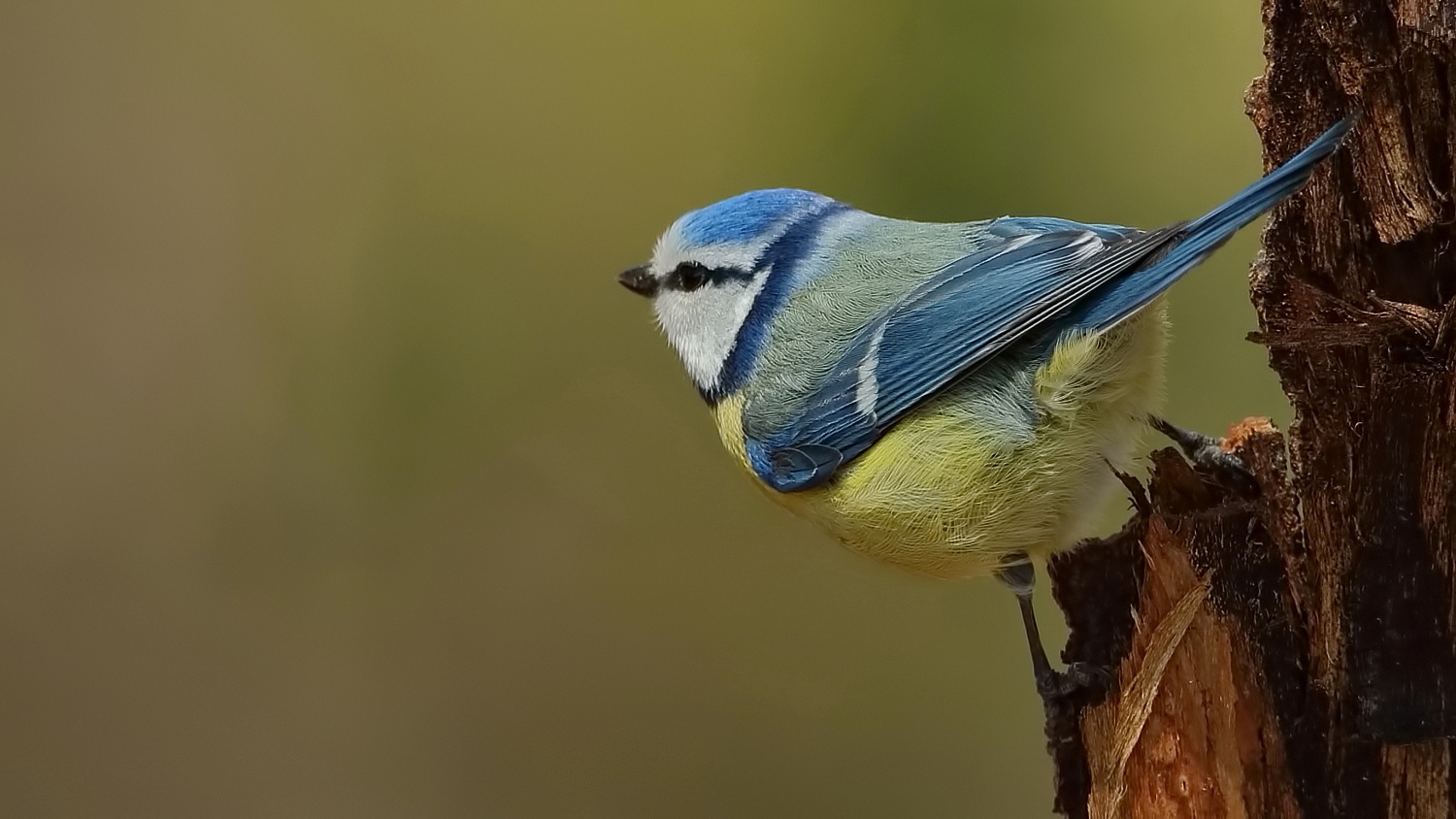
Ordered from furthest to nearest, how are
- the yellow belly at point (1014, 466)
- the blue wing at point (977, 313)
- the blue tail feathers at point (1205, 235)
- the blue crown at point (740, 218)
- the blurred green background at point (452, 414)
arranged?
the blurred green background at point (452, 414) → the blue crown at point (740, 218) → the yellow belly at point (1014, 466) → the blue wing at point (977, 313) → the blue tail feathers at point (1205, 235)

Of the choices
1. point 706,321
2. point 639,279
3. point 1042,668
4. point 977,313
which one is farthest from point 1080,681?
point 639,279

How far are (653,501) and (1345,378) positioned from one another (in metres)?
1.53

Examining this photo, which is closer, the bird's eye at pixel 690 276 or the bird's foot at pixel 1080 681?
the bird's foot at pixel 1080 681

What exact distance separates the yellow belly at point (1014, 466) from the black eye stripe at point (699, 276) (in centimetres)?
38

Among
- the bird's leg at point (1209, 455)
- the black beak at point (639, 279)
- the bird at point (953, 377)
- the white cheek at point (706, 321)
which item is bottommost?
the bird's leg at point (1209, 455)

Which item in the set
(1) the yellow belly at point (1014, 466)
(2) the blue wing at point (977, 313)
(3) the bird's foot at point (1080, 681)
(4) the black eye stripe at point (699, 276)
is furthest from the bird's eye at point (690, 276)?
(3) the bird's foot at point (1080, 681)

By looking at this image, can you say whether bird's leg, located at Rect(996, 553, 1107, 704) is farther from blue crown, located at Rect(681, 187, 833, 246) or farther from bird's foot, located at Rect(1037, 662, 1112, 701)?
blue crown, located at Rect(681, 187, 833, 246)

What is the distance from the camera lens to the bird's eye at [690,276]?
1.59m

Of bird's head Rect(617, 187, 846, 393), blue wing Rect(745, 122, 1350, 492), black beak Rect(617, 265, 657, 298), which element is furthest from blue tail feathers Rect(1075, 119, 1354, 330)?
black beak Rect(617, 265, 657, 298)

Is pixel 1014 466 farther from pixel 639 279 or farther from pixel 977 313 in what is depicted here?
pixel 639 279

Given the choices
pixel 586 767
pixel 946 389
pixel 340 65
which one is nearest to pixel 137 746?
pixel 586 767

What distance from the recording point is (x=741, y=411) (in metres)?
1.48

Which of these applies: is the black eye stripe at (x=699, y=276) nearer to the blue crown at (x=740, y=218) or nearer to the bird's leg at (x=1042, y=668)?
the blue crown at (x=740, y=218)

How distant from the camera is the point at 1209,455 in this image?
1218 mm
